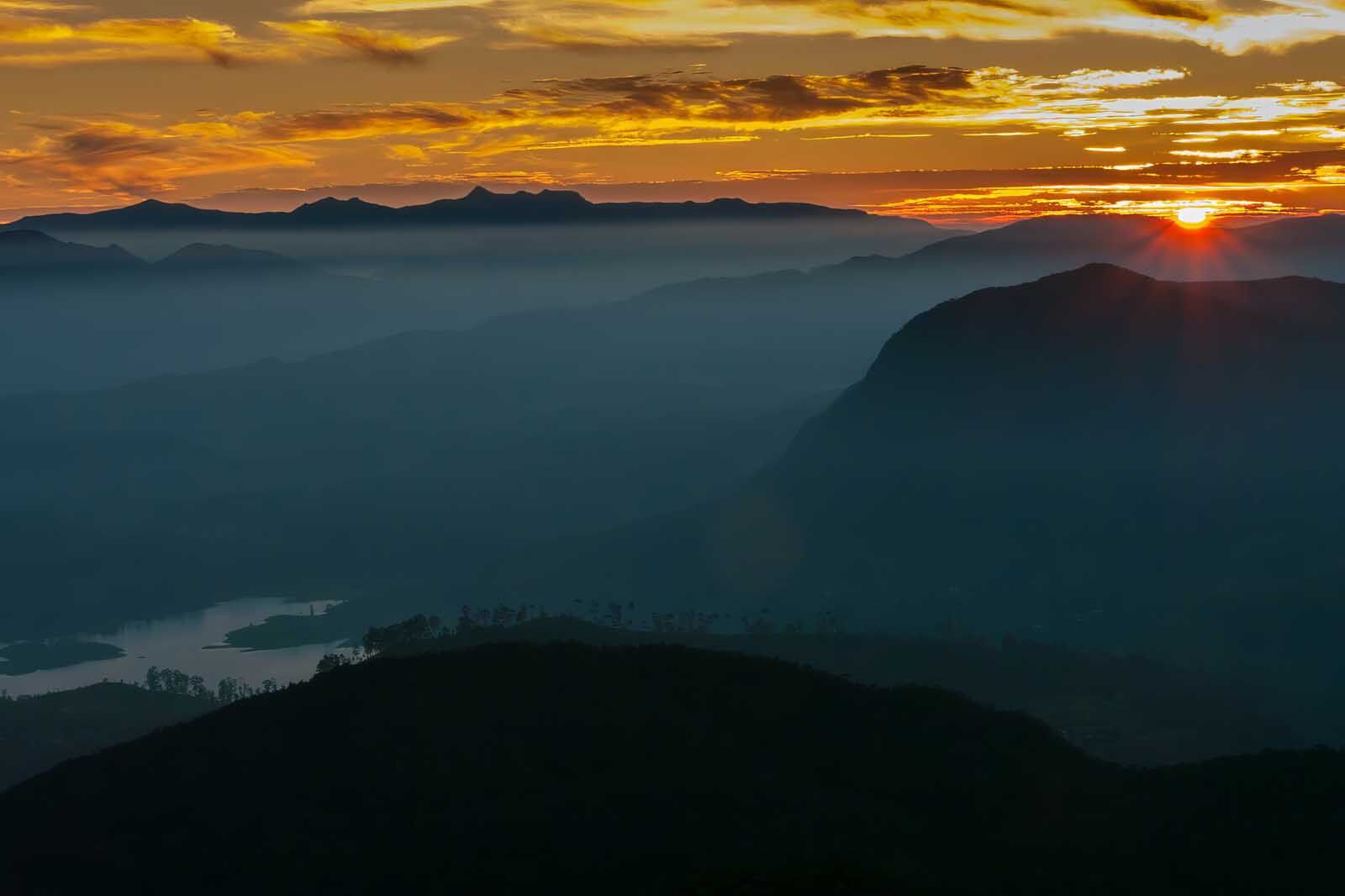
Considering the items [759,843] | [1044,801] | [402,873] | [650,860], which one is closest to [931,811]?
[1044,801]

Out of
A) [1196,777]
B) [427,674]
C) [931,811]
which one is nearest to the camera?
[931,811]

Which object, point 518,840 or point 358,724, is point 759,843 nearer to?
point 518,840

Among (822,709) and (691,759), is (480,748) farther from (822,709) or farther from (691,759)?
(822,709)

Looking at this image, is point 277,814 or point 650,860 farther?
point 277,814

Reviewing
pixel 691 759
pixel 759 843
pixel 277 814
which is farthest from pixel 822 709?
pixel 277 814

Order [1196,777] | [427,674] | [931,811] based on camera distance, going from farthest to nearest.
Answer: [427,674], [1196,777], [931,811]

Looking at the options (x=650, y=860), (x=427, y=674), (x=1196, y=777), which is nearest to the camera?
(x=650, y=860)
